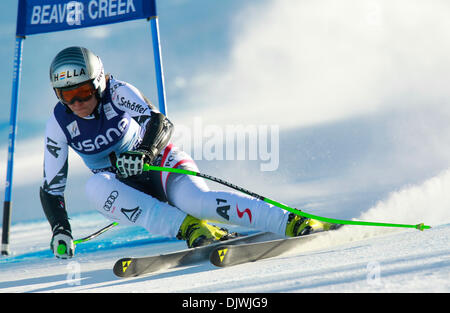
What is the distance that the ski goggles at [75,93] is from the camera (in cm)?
320

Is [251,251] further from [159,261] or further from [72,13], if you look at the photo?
[72,13]

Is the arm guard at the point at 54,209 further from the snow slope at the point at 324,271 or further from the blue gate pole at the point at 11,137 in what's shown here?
the blue gate pole at the point at 11,137

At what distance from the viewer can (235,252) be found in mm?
2676

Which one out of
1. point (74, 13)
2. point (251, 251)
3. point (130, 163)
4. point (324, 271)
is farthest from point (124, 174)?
point (74, 13)

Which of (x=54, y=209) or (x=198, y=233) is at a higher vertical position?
(x=54, y=209)

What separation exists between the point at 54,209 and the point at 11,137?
2.59 metres

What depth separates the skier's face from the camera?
3.27 m

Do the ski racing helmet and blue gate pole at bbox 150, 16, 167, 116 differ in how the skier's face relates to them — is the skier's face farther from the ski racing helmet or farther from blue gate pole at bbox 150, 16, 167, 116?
blue gate pole at bbox 150, 16, 167, 116

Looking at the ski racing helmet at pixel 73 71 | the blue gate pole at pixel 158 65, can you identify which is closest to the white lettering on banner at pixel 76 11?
the blue gate pole at pixel 158 65

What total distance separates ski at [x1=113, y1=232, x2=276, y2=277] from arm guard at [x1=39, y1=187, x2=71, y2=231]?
0.79 m

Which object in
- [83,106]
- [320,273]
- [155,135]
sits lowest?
[320,273]

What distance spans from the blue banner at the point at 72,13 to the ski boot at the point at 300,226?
11.5 feet

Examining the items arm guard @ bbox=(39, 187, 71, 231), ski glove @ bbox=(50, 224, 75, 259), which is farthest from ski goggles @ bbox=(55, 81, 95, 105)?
ski glove @ bbox=(50, 224, 75, 259)

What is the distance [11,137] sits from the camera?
5.46 m
